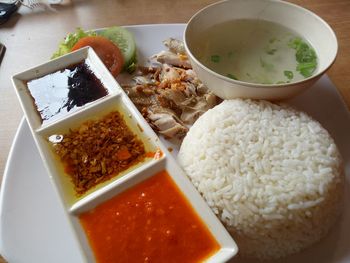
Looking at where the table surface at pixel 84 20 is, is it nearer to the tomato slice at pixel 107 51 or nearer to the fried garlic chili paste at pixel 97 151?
the tomato slice at pixel 107 51

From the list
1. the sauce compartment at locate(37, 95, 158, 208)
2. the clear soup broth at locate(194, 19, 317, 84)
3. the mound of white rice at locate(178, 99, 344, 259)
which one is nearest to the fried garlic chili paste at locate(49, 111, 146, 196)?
the sauce compartment at locate(37, 95, 158, 208)

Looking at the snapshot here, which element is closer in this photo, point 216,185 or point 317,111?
point 216,185

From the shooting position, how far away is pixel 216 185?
54.7 inches

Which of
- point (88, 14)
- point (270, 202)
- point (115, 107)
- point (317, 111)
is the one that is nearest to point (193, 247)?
point (270, 202)

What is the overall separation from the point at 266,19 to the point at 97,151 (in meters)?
1.22

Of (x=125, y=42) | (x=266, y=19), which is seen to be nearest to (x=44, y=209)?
(x=125, y=42)

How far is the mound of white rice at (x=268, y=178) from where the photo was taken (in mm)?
1314

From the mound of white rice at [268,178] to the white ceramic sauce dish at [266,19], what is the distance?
0.12 m

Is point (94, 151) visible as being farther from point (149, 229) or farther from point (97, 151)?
point (149, 229)

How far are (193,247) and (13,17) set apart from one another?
2489mm

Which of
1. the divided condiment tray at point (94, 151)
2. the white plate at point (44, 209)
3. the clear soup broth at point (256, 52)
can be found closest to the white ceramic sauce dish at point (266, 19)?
the clear soup broth at point (256, 52)

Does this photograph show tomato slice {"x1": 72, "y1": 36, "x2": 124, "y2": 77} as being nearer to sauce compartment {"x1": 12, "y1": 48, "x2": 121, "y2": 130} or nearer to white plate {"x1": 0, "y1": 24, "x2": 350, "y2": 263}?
sauce compartment {"x1": 12, "y1": 48, "x2": 121, "y2": 130}

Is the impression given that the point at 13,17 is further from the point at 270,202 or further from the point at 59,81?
the point at 270,202

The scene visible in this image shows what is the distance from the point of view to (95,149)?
5.19 ft
